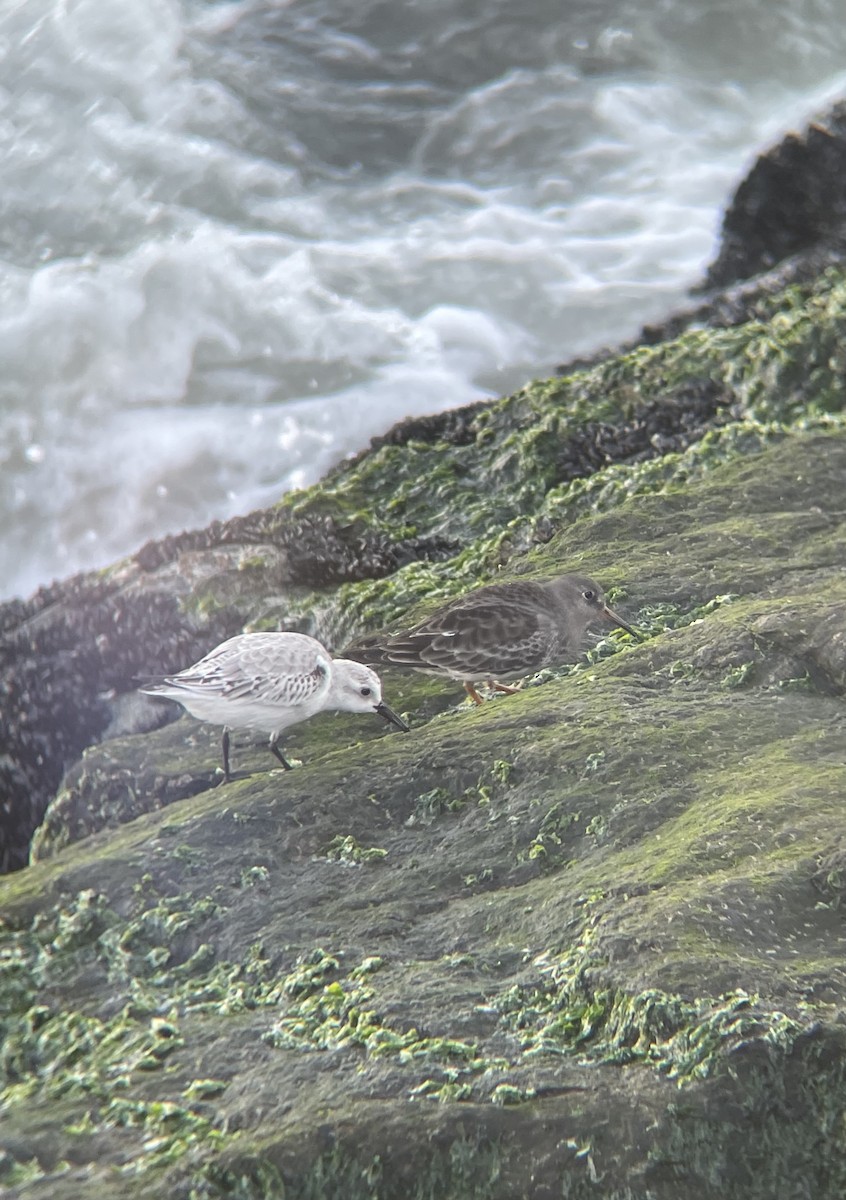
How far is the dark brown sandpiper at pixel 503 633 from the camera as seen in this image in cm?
517

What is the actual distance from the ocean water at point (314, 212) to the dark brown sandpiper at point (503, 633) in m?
8.44

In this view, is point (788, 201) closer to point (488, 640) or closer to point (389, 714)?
point (488, 640)

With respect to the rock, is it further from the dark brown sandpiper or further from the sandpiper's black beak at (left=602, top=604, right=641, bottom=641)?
the dark brown sandpiper

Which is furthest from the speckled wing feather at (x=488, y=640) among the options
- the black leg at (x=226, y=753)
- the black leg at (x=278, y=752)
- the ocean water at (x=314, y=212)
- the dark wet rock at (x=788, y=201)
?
the ocean water at (x=314, y=212)

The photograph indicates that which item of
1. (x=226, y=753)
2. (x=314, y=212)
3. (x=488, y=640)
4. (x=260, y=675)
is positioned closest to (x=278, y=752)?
(x=226, y=753)

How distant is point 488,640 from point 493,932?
1845 millimetres

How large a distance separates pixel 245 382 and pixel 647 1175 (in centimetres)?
1316

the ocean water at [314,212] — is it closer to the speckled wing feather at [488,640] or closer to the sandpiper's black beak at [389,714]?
the speckled wing feather at [488,640]

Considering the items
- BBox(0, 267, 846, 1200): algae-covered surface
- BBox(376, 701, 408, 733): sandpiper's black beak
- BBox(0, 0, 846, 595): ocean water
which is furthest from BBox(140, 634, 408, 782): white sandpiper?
BBox(0, 0, 846, 595): ocean water

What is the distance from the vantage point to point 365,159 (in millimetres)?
18562

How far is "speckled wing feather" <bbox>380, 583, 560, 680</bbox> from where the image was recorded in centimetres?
517

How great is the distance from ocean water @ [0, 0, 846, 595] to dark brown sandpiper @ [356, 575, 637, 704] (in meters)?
8.44

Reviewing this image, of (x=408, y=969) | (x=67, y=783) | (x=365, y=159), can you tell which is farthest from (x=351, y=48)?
(x=408, y=969)

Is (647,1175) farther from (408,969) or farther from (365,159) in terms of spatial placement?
(365,159)
